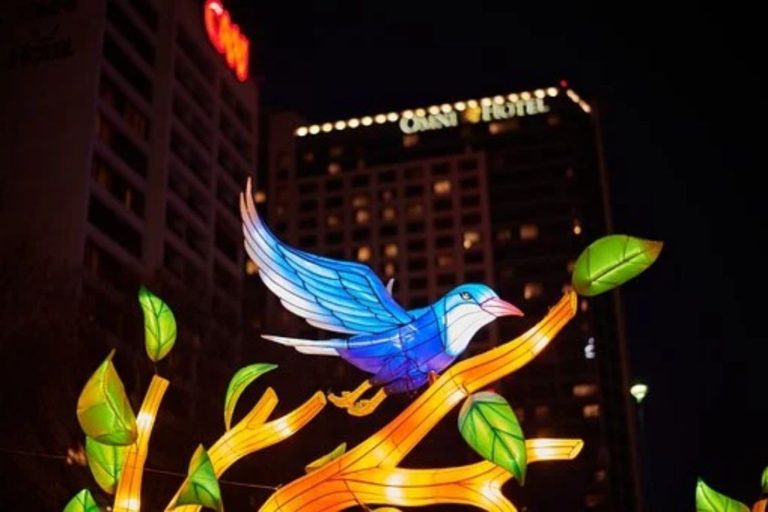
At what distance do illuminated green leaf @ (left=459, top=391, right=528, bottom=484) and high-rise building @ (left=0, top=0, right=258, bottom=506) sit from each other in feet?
59.5

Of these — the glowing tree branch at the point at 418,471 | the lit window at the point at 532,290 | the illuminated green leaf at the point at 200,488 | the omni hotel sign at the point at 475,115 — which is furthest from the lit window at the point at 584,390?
the illuminated green leaf at the point at 200,488

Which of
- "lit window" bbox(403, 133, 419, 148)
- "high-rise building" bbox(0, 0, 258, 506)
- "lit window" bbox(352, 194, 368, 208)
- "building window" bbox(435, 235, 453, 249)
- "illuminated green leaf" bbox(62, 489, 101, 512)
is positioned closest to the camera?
"illuminated green leaf" bbox(62, 489, 101, 512)

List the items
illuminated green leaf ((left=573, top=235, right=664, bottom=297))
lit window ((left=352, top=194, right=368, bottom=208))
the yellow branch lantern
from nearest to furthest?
illuminated green leaf ((left=573, top=235, right=664, bottom=297)) → the yellow branch lantern → lit window ((left=352, top=194, right=368, bottom=208))

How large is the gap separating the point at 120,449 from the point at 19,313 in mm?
12136

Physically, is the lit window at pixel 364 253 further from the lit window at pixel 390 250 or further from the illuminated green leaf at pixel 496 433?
the illuminated green leaf at pixel 496 433

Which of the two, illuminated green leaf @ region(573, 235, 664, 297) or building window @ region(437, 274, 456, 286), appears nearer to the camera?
illuminated green leaf @ region(573, 235, 664, 297)

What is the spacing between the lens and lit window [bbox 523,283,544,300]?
299 feet

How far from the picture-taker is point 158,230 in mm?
50938

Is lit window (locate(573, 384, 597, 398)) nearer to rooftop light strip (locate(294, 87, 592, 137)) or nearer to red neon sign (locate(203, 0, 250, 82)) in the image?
rooftop light strip (locate(294, 87, 592, 137))

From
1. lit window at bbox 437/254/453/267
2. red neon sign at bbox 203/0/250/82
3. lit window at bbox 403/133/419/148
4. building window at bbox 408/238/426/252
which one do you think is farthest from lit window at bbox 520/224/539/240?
red neon sign at bbox 203/0/250/82

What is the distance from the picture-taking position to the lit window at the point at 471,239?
307 feet

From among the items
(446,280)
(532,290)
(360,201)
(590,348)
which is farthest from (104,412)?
(360,201)

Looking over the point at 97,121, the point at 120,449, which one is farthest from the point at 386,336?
the point at 97,121

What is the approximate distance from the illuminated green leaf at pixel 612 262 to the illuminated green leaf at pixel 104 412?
6.17m
